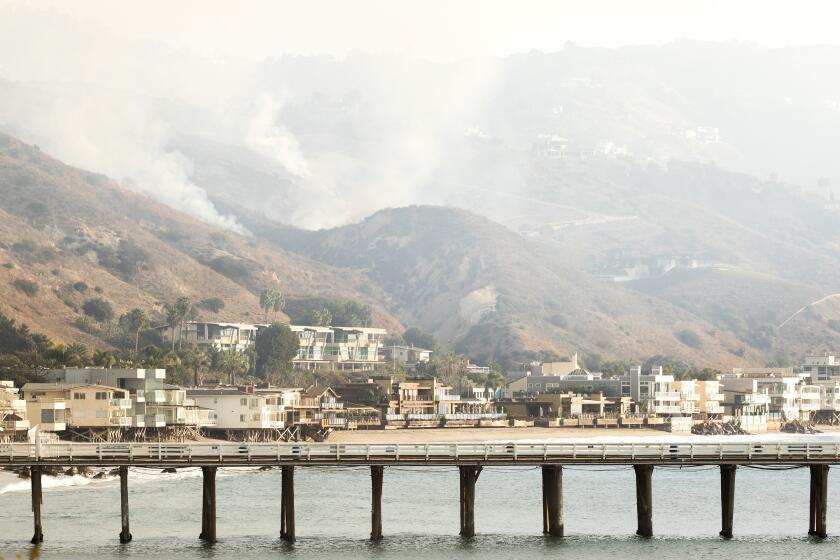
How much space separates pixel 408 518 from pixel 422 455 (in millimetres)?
17646

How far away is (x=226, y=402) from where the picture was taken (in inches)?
6964

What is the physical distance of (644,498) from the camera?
90.6 metres

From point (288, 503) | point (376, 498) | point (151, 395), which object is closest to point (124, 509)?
point (288, 503)

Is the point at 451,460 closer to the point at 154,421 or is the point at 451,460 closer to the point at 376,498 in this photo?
the point at 376,498

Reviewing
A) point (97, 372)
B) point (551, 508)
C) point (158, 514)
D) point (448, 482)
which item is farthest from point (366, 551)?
point (97, 372)

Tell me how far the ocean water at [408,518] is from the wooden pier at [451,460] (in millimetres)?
1401

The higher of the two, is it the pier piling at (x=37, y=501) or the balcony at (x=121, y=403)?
the balcony at (x=121, y=403)

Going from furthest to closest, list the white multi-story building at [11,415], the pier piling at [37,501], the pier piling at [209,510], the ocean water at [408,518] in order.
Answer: the white multi-story building at [11,415]
the pier piling at [209,510]
the ocean water at [408,518]
the pier piling at [37,501]

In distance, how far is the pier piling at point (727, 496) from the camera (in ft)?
298

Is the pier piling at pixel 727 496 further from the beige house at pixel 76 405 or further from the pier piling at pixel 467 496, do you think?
the beige house at pixel 76 405

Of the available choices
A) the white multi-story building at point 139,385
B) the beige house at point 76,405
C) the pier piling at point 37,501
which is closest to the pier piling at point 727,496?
the pier piling at point 37,501

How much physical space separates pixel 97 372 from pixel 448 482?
134 ft

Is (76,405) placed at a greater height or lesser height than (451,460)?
greater

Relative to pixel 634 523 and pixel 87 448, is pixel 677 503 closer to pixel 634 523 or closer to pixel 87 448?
pixel 634 523
